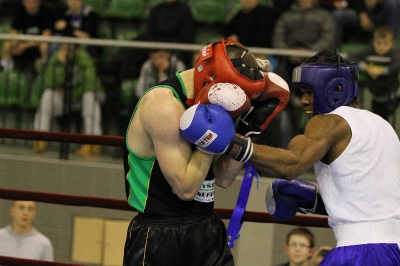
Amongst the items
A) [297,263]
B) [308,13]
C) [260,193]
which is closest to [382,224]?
[297,263]

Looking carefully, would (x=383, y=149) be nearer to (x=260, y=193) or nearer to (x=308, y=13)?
(x=260, y=193)

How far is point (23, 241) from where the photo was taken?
513cm

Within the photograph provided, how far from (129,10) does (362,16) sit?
7.46ft

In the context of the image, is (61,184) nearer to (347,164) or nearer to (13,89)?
(13,89)

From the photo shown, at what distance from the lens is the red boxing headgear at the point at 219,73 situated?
2846mm

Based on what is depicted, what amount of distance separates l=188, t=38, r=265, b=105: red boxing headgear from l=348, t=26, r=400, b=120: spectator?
9.18 ft

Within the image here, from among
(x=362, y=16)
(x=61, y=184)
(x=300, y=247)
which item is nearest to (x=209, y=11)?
(x=362, y=16)

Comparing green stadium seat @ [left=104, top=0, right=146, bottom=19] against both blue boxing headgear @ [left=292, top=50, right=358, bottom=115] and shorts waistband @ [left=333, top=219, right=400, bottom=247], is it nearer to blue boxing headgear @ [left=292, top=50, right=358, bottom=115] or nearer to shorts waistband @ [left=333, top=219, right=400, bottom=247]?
blue boxing headgear @ [left=292, top=50, right=358, bottom=115]

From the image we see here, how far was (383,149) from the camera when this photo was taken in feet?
9.48

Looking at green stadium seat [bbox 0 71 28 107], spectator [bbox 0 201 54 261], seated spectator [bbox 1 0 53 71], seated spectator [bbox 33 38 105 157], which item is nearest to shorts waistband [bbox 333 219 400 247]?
spectator [bbox 0 201 54 261]

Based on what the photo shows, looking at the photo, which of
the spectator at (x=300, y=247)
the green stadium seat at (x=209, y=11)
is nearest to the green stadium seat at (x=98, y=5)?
the green stadium seat at (x=209, y=11)

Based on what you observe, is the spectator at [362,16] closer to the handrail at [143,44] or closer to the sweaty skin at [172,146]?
the handrail at [143,44]

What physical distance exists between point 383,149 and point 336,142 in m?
0.19

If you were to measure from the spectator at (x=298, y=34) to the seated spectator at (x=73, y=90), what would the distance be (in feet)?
5.11
